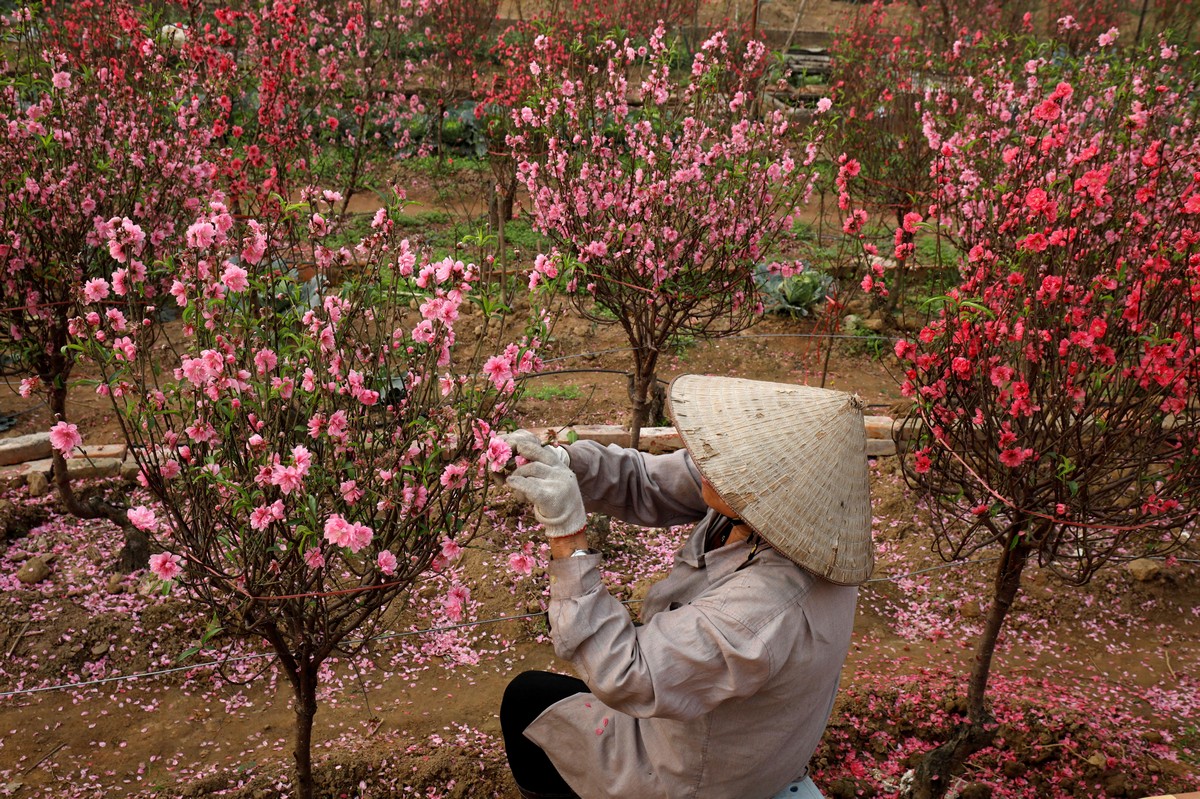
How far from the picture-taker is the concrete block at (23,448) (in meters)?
5.06

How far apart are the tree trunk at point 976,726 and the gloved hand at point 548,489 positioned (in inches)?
65.5

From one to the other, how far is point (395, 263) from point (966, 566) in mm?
3472

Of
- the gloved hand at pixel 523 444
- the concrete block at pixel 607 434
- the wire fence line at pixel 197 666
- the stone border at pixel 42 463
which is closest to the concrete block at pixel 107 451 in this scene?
the stone border at pixel 42 463

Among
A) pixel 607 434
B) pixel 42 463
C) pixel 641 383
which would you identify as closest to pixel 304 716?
pixel 641 383

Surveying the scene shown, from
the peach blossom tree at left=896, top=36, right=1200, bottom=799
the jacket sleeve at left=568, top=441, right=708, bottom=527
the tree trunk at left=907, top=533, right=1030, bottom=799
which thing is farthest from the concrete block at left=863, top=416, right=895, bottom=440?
the jacket sleeve at left=568, top=441, right=708, bottom=527

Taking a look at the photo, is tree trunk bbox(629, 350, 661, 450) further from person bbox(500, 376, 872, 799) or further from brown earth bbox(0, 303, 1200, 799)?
person bbox(500, 376, 872, 799)

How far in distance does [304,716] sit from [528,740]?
60cm

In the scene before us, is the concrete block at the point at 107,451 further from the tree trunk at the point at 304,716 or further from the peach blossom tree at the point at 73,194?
the tree trunk at the point at 304,716

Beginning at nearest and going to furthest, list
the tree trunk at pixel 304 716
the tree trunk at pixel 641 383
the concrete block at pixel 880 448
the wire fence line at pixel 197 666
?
the tree trunk at pixel 304 716 → the wire fence line at pixel 197 666 → the tree trunk at pixel 641 383 → the concrete block at pixel 880 448

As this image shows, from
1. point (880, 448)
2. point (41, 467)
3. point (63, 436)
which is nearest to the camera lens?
point (63, 436)

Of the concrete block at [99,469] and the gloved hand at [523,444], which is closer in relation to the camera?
the gloved hand at [523,444]

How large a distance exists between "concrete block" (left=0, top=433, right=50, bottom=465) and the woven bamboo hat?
4438 mm

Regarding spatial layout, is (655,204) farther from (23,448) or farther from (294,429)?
(23,448)

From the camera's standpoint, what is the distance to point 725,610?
192 centimetres
